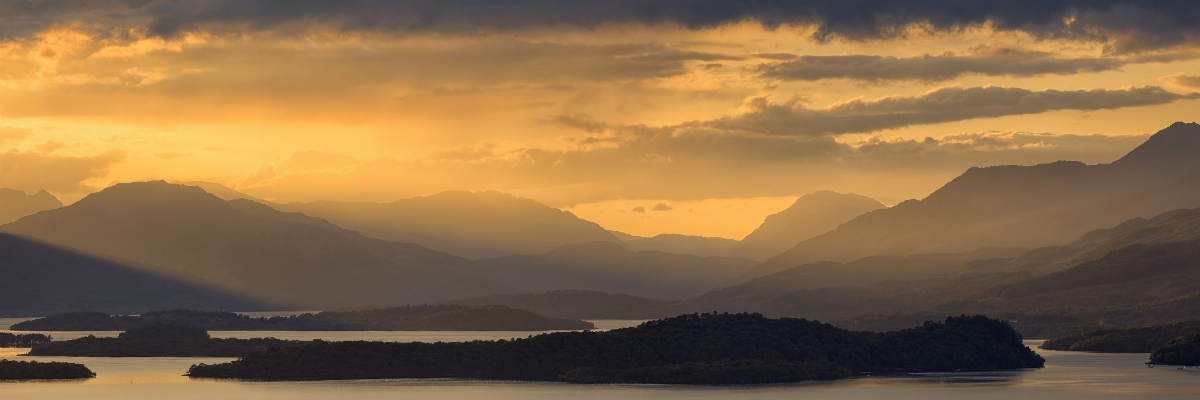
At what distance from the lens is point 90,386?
183 meters

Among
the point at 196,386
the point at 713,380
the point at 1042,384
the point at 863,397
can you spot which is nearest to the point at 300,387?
the point at 196,386

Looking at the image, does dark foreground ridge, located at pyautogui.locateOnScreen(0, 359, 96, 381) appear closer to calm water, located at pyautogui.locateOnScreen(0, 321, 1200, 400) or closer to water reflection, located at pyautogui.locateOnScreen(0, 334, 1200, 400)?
calm water, located at pyautogui.locateOnScreen(0, 321, 1200, 400)

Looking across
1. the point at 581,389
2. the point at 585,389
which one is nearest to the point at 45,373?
the point at 581,389

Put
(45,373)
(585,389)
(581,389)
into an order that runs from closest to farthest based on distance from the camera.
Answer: (581,389) → (585,389) → (45,373)

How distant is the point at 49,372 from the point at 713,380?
8505 centimetres

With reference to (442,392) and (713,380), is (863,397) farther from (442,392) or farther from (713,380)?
(442,392)

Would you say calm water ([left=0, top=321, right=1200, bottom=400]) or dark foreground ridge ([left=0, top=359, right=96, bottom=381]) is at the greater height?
dark foreground ridge ([left=0, top=359, right=96, bottom=381])

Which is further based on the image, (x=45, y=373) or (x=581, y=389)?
(x=45, y=373)

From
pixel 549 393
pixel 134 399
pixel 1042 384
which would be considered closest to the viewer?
pixel 134 399

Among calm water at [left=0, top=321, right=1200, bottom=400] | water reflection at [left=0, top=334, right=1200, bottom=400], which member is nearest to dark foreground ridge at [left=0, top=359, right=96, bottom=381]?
calm water at [left=0, top=321, right=1200, bottom=400]

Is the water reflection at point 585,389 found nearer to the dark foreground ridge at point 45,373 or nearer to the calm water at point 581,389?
the calm water at point 581,389

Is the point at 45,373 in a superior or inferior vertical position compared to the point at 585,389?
A: superior

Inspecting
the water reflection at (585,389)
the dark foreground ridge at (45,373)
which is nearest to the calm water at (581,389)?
the water reflection at (585,389)

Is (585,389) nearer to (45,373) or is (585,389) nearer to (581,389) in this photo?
(581,389)
